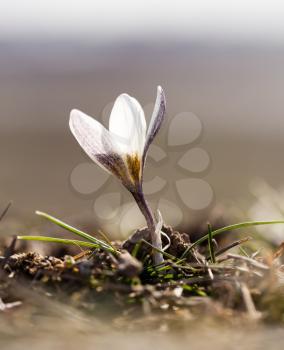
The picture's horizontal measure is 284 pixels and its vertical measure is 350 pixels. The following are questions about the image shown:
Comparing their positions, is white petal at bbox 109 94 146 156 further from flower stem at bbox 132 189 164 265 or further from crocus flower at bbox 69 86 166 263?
flower stem at bbox 132 189 164 265

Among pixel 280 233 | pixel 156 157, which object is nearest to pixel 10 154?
pixel 156 157

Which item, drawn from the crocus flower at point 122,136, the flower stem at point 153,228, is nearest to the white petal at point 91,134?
the crocus flower at point 122,136

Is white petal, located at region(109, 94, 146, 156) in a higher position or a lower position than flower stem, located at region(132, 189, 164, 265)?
higher

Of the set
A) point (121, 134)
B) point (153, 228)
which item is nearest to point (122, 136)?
point (121, 134)

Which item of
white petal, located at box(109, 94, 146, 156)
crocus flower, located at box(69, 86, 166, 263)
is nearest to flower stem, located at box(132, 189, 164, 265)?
crocus flower, located at box(69, 86, 166, 263)

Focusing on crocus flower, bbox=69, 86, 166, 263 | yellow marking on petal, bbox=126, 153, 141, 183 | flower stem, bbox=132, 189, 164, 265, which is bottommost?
flower stem, bbox=132, 189, 164, 265

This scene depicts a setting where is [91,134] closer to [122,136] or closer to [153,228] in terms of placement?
[122,136]
